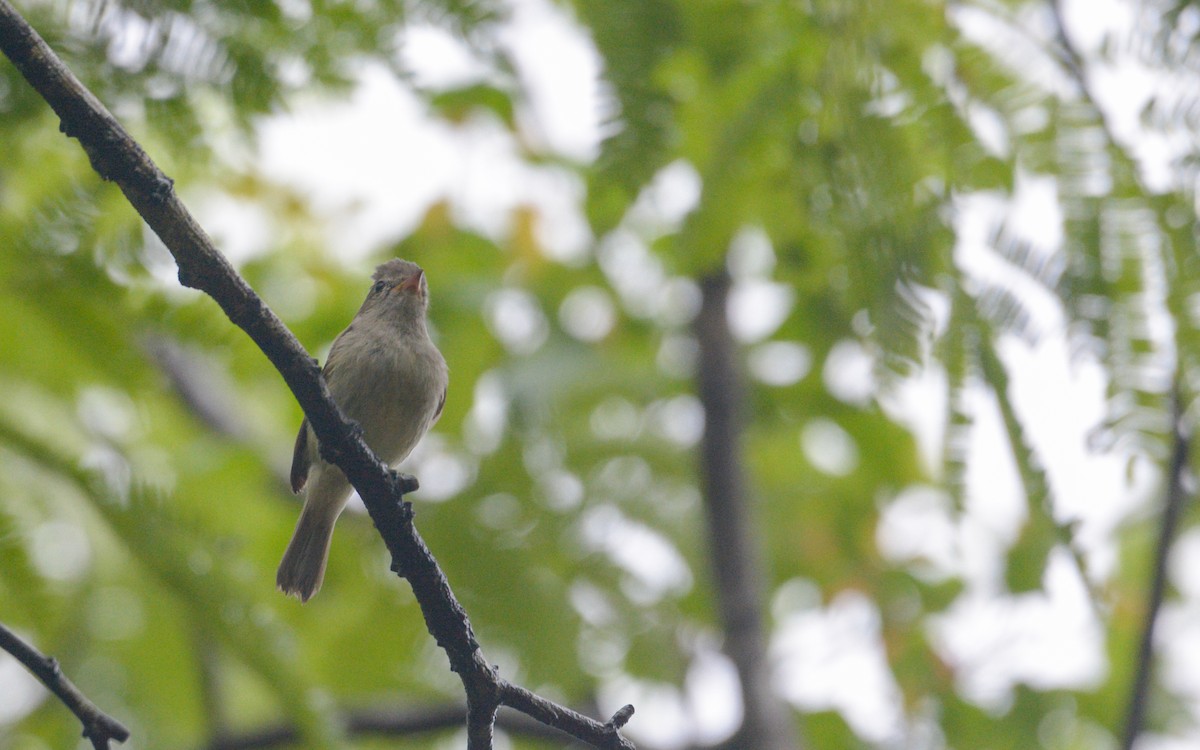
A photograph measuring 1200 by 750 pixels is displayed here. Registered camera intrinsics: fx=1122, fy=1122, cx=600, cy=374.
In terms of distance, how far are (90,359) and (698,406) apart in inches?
107

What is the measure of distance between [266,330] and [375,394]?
1.49 meters

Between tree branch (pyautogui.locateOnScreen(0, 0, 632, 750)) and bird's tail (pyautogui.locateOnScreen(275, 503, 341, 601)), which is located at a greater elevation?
bird's tail (pyautogui.locateOnScreen(275, 503, 341, 601))

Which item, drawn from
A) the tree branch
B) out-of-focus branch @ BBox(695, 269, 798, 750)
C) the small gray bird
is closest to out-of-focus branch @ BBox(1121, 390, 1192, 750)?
out-of-focus branch @ BBox(695, 269, 798, 750)

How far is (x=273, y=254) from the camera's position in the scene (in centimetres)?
661

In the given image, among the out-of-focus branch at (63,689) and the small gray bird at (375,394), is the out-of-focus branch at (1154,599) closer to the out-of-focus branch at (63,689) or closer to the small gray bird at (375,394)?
the small gray bird at (375,394)

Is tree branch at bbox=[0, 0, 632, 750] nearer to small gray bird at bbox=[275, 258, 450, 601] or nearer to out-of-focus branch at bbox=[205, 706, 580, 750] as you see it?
small gray bird at bbox=[275, 258, 450, 601]

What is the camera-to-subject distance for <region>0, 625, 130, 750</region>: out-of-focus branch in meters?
2.23

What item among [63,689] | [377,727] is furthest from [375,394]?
[377,727]

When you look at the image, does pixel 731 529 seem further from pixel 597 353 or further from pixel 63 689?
pixel 63 689

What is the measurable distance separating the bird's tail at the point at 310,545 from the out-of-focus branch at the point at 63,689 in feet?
4.75

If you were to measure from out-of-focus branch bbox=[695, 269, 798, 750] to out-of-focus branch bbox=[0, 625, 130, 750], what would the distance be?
3.22m

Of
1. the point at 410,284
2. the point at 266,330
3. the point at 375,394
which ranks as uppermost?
the point at 410,284

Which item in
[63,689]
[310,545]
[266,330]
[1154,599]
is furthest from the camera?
[310,545]

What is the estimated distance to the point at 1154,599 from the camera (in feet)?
12.1
